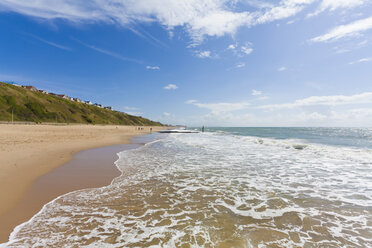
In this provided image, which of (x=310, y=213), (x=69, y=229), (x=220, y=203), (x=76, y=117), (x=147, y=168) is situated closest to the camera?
(x=69, y=229)

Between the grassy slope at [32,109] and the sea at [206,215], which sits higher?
the grassy slope at [32,109]

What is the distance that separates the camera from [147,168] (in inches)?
429

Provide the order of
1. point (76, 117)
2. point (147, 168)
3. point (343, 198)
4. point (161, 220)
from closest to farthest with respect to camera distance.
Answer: point (161, 220)
point (343, 198)
point (147, 168)
point (76, 117)

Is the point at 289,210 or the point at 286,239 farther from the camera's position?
the point at 289,210

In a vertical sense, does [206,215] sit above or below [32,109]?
below

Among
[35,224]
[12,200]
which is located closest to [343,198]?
[35,224]

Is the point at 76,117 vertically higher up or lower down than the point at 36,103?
lower down

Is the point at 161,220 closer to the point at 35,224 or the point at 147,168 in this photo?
the point at 35,224

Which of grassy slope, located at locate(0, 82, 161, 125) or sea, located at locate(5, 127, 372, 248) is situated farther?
grassy slope, located at locate(0, 82, 161, 125)

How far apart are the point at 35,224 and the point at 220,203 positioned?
5.35m

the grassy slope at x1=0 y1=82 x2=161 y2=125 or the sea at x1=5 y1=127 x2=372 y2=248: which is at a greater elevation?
the grassy slope at x1=0 y1=82 x2=161 y2=125

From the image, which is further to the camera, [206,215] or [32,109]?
[32,109]

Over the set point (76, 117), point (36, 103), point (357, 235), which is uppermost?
point (36, 103)

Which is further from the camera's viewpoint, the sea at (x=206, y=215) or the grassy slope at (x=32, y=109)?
the grassy slope at (x=32, y=109)
